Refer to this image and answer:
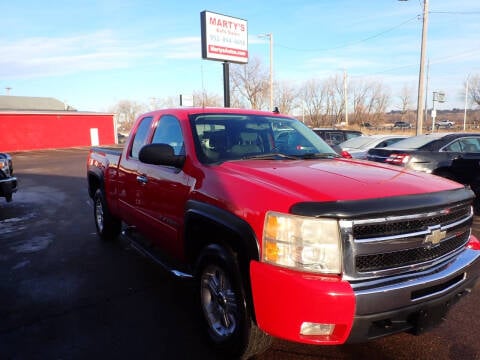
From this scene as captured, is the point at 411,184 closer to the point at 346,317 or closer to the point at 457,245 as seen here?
the point at 457,245

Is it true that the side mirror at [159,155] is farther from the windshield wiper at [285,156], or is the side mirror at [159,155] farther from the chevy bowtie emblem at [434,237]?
the chevy bowtie emblem at [434,237]

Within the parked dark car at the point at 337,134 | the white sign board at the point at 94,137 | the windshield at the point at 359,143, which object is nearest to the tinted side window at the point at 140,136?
the windshield at the point at 359,143

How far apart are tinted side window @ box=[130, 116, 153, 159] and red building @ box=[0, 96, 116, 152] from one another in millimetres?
34001

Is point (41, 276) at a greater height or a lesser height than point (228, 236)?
lesser

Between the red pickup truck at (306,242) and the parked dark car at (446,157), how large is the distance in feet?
16.1

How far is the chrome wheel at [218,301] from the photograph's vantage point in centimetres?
277

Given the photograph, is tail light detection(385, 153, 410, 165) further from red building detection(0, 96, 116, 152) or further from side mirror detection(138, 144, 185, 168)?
red building detection(0, 96, 116, 152)

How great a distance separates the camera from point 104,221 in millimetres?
5879

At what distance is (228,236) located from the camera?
272 cm

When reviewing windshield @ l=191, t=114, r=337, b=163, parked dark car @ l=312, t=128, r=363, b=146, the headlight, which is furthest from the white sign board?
the headlight

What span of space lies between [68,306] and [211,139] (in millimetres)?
2204

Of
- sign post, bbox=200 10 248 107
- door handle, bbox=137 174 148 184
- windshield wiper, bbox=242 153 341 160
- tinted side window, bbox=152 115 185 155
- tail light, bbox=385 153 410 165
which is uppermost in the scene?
sign post, bbox=200 10 248 107

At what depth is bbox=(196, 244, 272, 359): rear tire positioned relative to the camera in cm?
257

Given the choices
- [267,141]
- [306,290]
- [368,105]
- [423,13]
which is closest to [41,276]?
[267,141]
